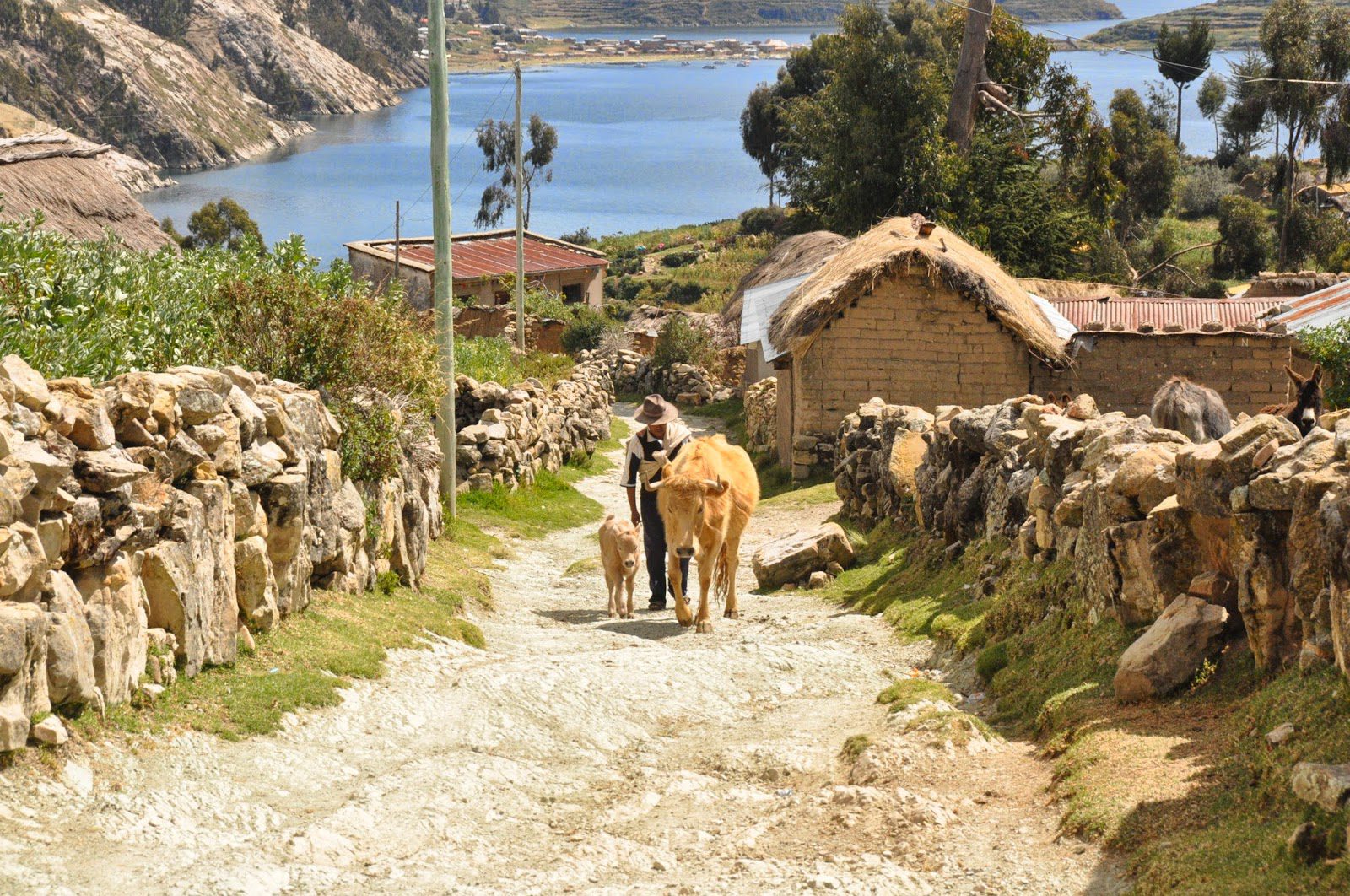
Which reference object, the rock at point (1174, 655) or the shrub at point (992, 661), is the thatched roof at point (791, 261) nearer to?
the shrub at point (992, 661)

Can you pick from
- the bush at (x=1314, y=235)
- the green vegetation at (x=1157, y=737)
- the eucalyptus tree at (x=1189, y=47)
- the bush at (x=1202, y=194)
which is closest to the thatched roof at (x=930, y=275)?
the green vegetation at (x=1157, y=737)

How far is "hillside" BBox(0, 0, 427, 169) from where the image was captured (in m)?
95.7

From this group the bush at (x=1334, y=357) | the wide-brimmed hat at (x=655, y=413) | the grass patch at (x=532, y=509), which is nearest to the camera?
the wide-brimmed hat at (x=655, y=413)

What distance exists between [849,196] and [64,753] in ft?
120

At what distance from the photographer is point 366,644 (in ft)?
32.9

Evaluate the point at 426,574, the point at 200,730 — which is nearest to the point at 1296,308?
the point at 426,574

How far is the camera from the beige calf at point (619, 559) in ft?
43.1

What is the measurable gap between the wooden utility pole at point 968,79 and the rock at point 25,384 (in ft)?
114

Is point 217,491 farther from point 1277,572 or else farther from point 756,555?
point 756,555

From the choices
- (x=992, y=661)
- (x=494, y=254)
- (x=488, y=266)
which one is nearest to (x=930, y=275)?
(x=992, y=661)

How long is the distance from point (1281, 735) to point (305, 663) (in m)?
5.68

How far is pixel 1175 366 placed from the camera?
20.6 meters

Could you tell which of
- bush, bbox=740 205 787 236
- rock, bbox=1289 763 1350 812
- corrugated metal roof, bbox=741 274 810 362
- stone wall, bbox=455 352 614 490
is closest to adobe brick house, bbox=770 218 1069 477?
corrugated metal roof, bbox=741 274 810 362

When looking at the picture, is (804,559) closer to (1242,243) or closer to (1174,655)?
(1174,655)
